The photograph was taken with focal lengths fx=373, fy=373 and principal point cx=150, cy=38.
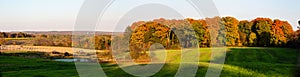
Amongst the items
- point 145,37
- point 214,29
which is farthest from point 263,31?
point 145,37

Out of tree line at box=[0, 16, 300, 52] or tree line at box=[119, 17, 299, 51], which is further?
tree line at box=[119, 17, 299, 51]

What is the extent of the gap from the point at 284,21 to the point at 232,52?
28.9 meters

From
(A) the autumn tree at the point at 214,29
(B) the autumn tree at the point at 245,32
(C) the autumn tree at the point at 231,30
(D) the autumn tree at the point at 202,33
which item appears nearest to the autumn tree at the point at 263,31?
(B) the autumn tree at the point at 245,32

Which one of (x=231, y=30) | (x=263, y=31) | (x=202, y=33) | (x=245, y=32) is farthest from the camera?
(x=245, y=32)

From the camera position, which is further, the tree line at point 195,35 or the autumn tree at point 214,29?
the autumn tree at point 214,29

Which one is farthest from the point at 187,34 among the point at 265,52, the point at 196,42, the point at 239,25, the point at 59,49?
the point at 59,49

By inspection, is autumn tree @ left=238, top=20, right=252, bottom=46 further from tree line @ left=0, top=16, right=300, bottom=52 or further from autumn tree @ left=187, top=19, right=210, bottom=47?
autumn tree @ left=187, top=19, right=210, bottom=47

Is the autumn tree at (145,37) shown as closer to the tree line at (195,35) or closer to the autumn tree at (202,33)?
the tree line at (195,35)

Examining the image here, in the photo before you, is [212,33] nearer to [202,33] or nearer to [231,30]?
[202,33]

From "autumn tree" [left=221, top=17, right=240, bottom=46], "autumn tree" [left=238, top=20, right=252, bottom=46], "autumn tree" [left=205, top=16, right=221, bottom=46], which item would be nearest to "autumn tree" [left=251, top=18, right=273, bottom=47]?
"autumn tree" [left=238, top=20, right=252, bottom=46]

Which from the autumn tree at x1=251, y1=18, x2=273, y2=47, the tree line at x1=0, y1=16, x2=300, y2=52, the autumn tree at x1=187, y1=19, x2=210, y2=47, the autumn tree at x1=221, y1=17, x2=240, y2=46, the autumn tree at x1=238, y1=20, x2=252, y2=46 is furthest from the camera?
the autumn tree at x1=238, y1=20, x2=252, y2=46

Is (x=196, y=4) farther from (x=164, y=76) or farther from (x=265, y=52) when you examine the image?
(x=265, y=52)

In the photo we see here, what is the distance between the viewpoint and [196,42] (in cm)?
6531

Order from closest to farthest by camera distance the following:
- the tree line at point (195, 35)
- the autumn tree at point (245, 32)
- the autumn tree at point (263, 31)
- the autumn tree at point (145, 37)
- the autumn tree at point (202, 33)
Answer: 1. the autumn tree at point (145, 37)
2. the tree line at point (195, 35)
3. the autumn tree at point (202, 33)
4. the autumn tree at point (263, 31)
5. the autumn tree at point (245, 32)
